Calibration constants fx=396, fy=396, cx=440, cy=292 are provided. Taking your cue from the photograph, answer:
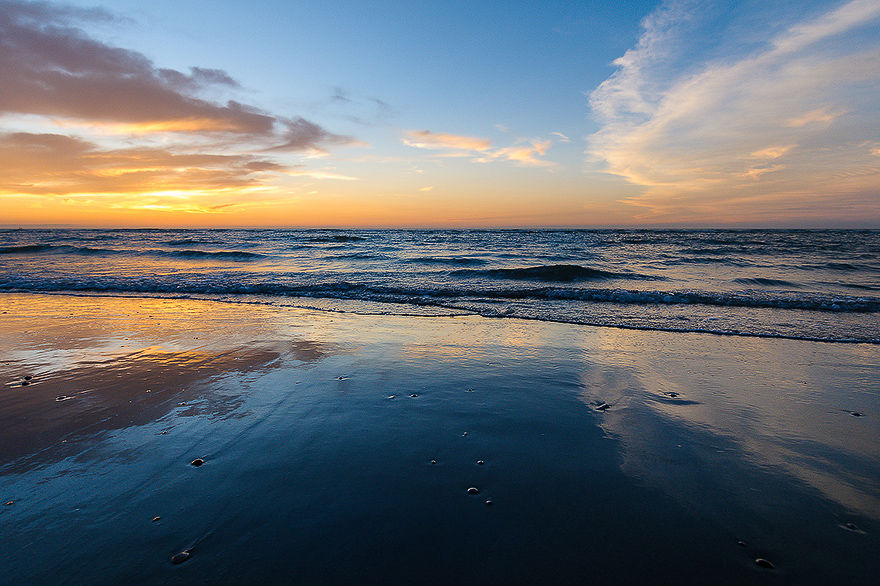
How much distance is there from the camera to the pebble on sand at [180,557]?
1.94 m

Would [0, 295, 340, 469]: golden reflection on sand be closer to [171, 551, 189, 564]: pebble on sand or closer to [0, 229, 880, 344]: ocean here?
[171, 551, 189, 564]: pebble on sand

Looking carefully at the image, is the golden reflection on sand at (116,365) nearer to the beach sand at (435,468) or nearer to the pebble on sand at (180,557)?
the beach sand at (435,468)

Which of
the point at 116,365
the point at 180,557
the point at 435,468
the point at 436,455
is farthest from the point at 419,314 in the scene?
the point at 180,557

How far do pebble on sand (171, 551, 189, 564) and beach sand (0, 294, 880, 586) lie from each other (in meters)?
0.03

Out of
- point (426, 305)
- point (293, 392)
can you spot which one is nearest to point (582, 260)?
point (426, 305)

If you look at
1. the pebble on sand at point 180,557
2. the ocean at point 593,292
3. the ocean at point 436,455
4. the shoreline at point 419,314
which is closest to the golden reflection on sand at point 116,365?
the ocean at point 436,455

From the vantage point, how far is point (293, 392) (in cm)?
412

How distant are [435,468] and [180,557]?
4.90ft

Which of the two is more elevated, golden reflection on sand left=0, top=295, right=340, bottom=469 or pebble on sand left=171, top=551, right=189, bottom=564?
golden reflection on sand left=0, top=295, right=340, bottom=469

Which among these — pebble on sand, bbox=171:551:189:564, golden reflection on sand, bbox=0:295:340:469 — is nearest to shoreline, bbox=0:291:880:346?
golden reflection on sand, bbox=0:295:340:469

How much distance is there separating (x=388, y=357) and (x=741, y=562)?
4082 mm

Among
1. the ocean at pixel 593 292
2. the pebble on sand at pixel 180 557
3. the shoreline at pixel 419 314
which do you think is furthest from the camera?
the ocean at pixel 593 292

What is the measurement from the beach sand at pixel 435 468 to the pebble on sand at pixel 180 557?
31 millimetres

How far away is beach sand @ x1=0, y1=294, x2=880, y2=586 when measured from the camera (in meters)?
1.96
